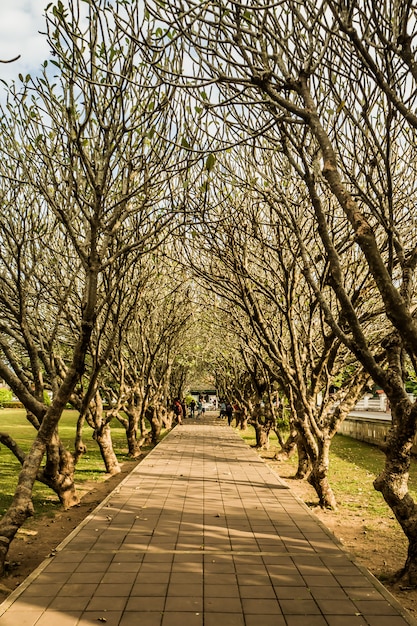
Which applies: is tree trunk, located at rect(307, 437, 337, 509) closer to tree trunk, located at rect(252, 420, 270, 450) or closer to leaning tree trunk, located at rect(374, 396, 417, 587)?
leaning tree trunk, located at rect(374, 396, 417, 587)

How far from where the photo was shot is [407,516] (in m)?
6.12

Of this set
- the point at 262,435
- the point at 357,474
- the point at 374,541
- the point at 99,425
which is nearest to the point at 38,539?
the point at 374,541

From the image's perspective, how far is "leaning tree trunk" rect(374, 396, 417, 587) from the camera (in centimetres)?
598

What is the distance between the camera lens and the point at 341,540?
27.6 ft

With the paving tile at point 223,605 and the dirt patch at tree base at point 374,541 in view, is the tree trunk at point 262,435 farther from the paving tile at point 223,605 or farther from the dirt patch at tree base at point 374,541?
the paving tile at point 223,605

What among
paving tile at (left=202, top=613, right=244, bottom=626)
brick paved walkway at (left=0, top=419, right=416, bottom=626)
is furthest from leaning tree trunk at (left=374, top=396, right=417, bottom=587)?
paving tile at (left=202, top=613, right=244, bottom=626)

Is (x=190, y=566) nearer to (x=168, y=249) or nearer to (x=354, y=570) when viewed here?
(x=354, y=570)

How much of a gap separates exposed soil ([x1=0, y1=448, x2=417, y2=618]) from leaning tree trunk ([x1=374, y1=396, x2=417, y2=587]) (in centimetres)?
31

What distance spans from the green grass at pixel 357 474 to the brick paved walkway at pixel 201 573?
2.62 metres

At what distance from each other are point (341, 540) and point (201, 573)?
3.56 meters

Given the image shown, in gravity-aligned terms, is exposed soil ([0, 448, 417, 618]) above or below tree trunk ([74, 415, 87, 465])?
below

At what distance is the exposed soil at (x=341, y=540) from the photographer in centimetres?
643

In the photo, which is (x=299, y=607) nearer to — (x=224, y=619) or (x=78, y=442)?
(x=224, y=619)

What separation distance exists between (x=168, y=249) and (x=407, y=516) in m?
10.4
